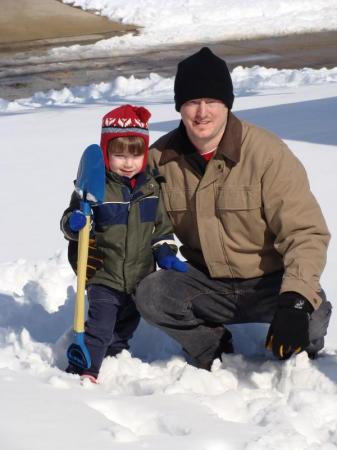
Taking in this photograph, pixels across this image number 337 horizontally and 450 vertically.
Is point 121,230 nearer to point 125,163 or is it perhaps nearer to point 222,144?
point 125,163

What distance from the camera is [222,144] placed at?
3.38m

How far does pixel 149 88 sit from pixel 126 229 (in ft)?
25.1

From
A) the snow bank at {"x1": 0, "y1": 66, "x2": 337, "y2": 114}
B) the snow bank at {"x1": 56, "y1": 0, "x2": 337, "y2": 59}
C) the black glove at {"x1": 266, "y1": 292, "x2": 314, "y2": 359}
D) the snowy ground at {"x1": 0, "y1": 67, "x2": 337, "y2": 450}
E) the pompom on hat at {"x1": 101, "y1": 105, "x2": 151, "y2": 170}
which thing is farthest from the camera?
the snow bank at {"x1": 56, "y1": 0, "x2": 337, "y2": 59}

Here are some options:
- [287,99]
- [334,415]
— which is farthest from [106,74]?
[334,415]

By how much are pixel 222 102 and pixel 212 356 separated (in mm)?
920

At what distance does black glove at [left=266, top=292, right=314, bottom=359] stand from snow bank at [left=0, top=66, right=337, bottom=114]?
6522 mm

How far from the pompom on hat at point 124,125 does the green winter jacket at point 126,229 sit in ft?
0.33

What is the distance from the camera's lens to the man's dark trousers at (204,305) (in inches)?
136

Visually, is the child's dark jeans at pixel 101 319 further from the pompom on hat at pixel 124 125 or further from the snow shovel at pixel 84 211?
the pompom on hat at pixel 124 125

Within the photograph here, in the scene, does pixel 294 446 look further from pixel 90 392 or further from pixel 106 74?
pixel 106 74

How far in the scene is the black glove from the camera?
10.2ft

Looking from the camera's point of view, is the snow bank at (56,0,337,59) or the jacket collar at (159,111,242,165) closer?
the jacket collar at (159,111,242,165)

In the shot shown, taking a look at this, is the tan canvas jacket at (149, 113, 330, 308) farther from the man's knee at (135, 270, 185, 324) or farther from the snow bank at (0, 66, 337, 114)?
the snow bank at (0, 66, 337, 114)

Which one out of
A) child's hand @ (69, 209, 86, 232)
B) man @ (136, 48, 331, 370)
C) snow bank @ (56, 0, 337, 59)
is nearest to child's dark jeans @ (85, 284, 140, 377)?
man @ (136, 48, 331, 370)
